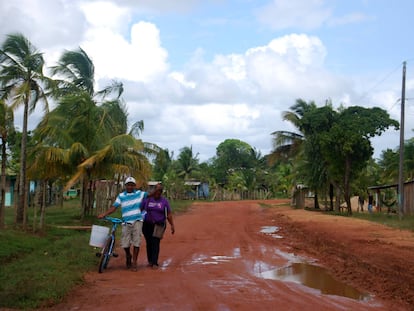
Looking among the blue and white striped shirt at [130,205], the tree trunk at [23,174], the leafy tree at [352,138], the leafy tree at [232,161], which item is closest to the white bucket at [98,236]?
the blue and white striped shirt at [130,205]

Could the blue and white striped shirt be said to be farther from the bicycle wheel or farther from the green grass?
the green grass

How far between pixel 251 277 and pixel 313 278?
1182 millimetres

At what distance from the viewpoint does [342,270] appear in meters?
10.2

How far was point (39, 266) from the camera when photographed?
31.9ft

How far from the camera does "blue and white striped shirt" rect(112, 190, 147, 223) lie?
10.0 metres

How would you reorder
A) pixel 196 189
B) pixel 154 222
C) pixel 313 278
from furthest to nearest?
pixel 196 189, pixel 154 222, pixel 313 278

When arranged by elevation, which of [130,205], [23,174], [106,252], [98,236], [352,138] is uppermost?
[352,138]

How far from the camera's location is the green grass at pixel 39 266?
709 centimetres

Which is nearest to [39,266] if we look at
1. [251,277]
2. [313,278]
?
[251,277]

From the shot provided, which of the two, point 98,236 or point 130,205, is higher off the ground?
point 130,205

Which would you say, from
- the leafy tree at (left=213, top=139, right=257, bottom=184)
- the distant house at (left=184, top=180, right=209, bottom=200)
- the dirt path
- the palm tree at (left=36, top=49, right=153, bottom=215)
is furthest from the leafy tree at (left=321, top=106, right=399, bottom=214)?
the leafy tree at (left=213, top=139, right=257, bottom=184)

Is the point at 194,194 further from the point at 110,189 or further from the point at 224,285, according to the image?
the point at 224,285

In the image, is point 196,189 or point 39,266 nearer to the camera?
point 39,266

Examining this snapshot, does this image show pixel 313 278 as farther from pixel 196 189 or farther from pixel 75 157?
pixel 196 189
